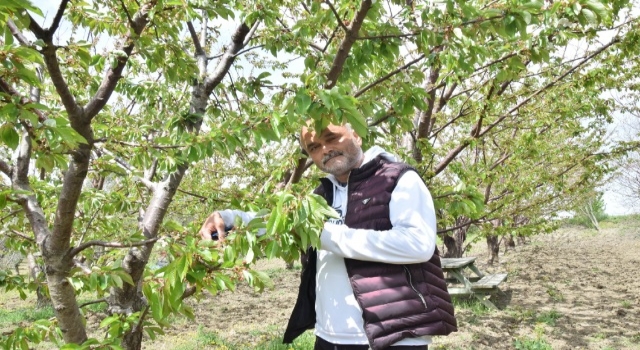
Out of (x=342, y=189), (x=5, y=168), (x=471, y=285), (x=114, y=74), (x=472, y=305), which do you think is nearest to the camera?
(x=114, y=74)

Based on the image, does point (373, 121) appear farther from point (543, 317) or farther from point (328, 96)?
point (543, 317)

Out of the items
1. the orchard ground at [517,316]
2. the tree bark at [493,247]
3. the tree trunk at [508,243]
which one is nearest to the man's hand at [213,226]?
the orchard ground at [517,316]

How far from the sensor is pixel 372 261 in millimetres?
1812

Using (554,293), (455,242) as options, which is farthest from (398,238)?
(554,293)

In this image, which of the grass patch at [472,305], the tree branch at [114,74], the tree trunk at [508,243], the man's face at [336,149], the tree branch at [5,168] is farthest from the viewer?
the tree trunk at [508,243]

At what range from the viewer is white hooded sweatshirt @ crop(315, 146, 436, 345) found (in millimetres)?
1710

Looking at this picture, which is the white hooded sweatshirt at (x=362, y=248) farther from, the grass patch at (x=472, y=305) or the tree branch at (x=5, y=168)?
the grass patch at (x=472, y=305)

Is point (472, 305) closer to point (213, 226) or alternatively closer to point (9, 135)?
point (213, 226)

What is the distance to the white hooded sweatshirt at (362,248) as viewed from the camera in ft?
5.61

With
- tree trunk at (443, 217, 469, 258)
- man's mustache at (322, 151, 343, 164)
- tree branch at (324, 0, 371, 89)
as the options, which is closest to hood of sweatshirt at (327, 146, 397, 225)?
man's mustache at (322, 151, 343, 164)

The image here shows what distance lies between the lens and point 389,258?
5.63ft

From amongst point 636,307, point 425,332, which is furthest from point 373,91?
point 636,307

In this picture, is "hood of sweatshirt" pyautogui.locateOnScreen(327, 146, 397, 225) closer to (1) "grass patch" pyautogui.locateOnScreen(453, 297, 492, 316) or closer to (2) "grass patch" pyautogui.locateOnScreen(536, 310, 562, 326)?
(2) "grass patch" pyautogui.locateOnScreen(536, 310, 562, 326)

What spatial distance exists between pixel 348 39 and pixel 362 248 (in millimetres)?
1140
